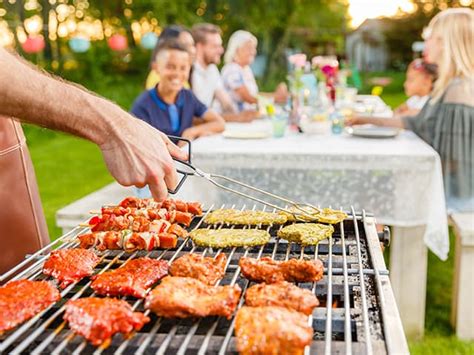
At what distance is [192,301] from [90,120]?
24.6 inches

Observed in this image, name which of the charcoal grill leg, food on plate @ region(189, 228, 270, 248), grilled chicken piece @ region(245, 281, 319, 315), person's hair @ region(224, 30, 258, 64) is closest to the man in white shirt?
person's hair @ region(224, 30, 258, 64)

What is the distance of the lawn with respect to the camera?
4.28m

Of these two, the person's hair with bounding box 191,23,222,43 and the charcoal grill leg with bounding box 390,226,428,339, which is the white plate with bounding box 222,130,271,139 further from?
the person's hair with bounding box 191,23,222,43

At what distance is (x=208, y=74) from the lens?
696 centimetres

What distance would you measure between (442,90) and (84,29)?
1878 cm

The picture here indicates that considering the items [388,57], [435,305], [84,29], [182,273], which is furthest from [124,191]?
[388,57]

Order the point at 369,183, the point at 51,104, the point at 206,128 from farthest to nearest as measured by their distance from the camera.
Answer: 1. the point at 206,128
2. the point at 369,183
3. the point at 51,104

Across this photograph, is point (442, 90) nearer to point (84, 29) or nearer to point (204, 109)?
point (204, 109)

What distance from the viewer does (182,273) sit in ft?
6.75

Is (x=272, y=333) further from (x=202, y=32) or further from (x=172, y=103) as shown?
(x=202, y=32)

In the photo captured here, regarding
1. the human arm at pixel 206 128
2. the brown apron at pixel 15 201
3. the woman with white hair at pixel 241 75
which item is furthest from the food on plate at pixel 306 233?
the woman with white hair at pixel 241 75

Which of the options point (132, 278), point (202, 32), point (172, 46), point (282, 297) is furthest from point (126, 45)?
point (282, 297)

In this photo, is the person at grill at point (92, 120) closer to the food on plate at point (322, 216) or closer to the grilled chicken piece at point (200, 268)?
the grilled chicken piece at point (200, 268)

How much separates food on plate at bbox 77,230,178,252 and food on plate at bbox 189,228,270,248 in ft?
0.39
